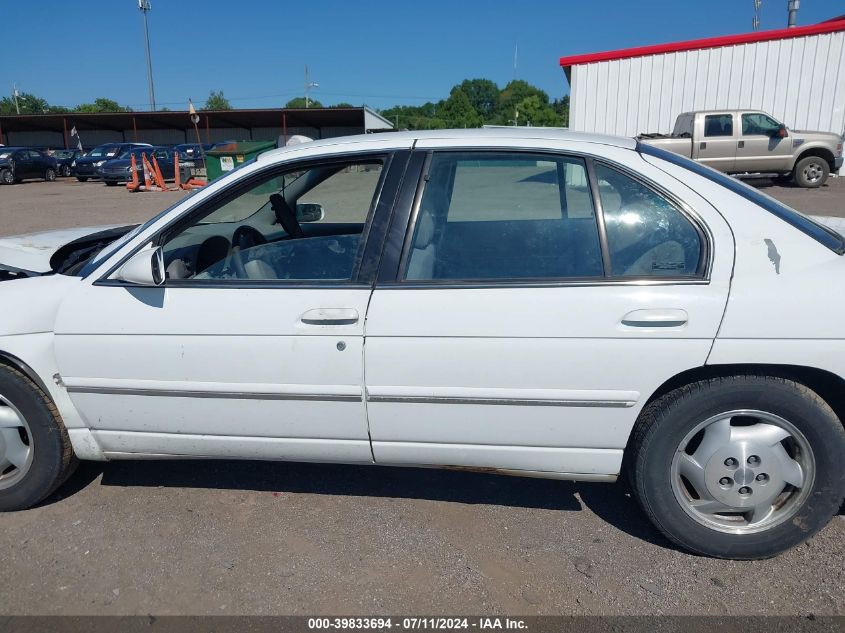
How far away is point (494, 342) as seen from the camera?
2555 mm

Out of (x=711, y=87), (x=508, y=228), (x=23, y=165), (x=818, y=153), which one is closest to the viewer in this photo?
(x=508, y=228)

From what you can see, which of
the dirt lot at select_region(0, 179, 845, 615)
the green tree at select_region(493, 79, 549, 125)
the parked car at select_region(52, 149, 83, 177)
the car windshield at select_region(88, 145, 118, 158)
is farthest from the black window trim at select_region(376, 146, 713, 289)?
the green tree at select_region(493, 79, 549, 125)

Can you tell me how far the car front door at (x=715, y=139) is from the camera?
16922 mm

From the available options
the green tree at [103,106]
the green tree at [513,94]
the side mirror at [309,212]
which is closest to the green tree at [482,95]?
the green tree at [513,94]

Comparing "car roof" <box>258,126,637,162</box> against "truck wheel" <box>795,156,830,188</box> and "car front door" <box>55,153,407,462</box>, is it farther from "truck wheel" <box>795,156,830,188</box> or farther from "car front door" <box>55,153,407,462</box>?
"truck wheel" <box>795,156,830,188</box>

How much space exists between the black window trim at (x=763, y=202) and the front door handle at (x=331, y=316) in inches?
52.7

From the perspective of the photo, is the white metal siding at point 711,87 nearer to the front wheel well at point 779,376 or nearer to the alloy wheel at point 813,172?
the alloy wheel at point 813,172

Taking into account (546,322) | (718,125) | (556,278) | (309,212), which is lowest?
(546,322)

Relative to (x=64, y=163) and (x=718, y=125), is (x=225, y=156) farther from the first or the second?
(x=64, y=163)

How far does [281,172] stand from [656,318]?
5.42 feet

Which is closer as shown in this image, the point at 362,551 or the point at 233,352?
the point at 233,352

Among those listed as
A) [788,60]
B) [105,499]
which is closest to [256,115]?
[788,60]

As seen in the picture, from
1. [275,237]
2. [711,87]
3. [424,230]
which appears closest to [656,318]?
[424,230]

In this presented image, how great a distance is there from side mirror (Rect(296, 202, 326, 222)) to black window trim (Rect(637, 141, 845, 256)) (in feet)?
6.33
